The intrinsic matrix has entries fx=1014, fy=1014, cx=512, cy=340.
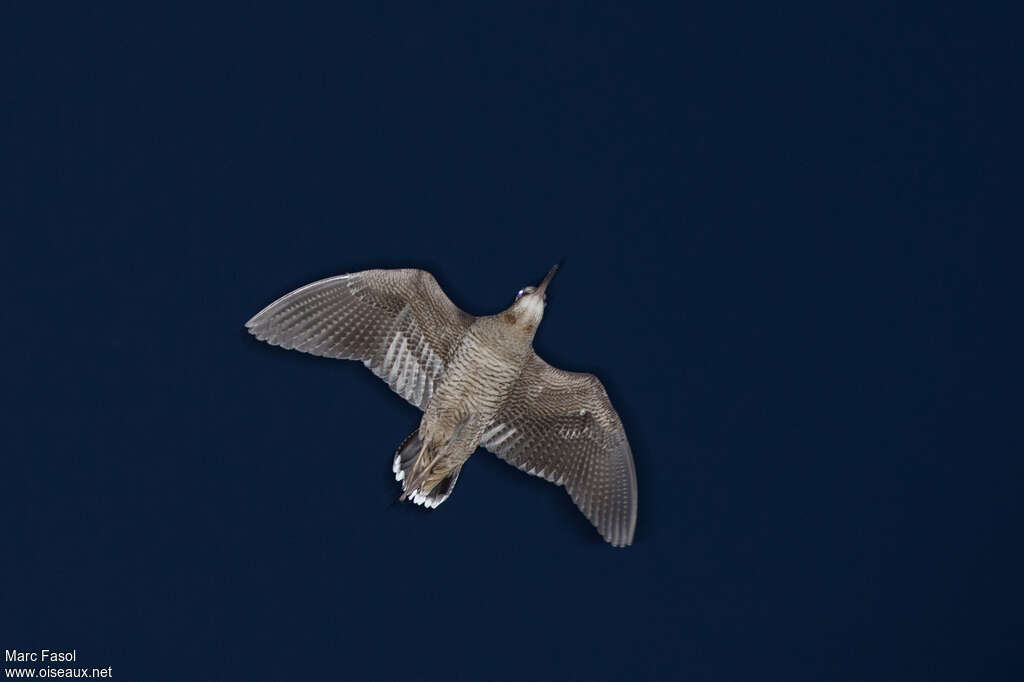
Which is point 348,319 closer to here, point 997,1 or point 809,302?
point 809,302

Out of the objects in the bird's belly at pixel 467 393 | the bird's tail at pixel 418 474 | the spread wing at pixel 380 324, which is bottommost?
the bird's tail at pixel 418 474

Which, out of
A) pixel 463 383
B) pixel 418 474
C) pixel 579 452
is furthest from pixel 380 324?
pixel 579 452

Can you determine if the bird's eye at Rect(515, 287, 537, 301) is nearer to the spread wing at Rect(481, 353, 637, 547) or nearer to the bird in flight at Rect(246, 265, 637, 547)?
the bird in flight at Rect(246, 265, 637, 547)

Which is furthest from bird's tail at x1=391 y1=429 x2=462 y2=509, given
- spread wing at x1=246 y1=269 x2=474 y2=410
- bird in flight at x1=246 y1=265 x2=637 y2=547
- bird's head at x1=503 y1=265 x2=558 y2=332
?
bird's head at x1=503 y1=265 x2=558 y2=332

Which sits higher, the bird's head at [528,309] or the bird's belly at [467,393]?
the bird's head at [528,309]

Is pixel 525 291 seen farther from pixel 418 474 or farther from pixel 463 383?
pixel 418 474

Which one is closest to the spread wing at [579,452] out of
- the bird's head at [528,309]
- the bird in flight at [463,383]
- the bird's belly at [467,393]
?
the bird in flight at [463,383]

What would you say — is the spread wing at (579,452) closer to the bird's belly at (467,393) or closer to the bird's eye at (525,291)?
the bird's belly at (467,393)
